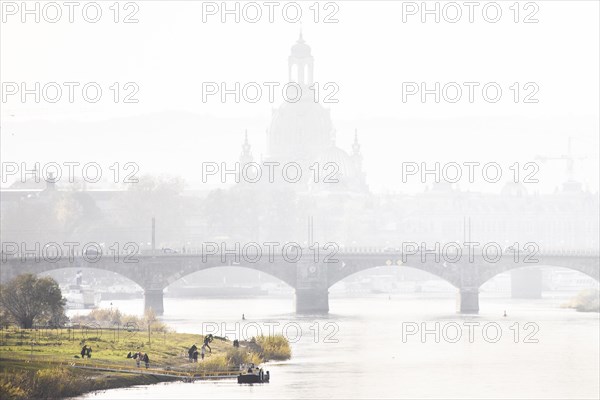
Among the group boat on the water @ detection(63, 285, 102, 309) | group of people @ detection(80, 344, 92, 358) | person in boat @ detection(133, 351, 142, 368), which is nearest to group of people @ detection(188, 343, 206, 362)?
person in boat @ detection(133, 351, 142, 368)

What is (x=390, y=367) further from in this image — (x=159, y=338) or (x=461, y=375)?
(x=159, y=338)

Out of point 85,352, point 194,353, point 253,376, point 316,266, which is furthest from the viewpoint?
point 316,266

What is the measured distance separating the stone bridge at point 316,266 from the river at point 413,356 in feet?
8.66

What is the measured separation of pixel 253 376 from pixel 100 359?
830cm

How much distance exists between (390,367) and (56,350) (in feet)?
74.8

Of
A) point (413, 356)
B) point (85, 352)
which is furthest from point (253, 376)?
point (413, 356)

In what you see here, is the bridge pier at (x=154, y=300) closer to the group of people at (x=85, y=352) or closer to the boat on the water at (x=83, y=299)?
the boat on the water at (x=83, y=299)

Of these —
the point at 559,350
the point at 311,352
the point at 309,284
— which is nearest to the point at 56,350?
the point at 311,352

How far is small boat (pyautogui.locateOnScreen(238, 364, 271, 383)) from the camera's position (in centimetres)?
10944

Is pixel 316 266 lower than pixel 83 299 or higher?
higher

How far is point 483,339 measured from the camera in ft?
481

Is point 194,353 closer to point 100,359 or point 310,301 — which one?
point 100,359

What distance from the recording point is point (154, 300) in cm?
17962

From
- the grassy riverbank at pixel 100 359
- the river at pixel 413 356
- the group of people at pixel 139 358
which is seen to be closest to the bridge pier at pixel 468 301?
the river at pixel 413 356
